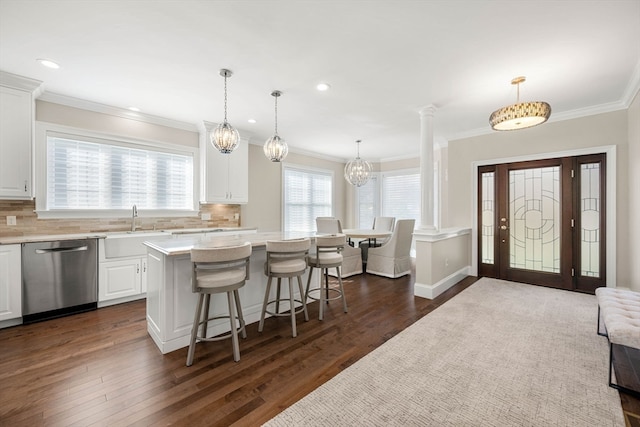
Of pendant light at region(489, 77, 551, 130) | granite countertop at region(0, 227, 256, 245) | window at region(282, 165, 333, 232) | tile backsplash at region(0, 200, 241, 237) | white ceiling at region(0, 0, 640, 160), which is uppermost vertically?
white ceiling at region(0, 0, 640, 160)

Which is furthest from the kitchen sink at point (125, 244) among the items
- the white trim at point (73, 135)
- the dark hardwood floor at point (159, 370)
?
the dark hardwood floor at point (159, 370)

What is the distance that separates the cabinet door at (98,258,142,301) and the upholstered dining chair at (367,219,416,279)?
12.5ft

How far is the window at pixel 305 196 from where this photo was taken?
6.32 metres

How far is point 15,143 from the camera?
10.00 ft

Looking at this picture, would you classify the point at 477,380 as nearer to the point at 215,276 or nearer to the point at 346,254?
the point at 215,276

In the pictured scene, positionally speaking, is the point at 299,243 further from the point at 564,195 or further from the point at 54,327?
the point at 564,195

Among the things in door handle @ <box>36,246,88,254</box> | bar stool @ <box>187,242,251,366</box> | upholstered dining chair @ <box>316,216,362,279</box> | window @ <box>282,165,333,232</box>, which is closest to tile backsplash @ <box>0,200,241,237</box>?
door handle @ <box>36,246,88,254</box>

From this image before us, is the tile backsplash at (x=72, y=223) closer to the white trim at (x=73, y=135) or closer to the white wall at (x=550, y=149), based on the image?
the white trim at (x=73, y=135)

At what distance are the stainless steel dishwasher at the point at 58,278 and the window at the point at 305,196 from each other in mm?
3597

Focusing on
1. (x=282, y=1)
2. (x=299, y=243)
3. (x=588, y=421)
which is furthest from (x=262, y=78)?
(x=588, y=421)

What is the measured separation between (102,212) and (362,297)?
12.8 ft

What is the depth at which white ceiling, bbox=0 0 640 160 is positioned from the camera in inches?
79.0

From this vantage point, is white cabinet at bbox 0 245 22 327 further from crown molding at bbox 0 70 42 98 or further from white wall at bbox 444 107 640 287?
white wall at bbox 444 107 640 287

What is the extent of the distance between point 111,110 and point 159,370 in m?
3.68
